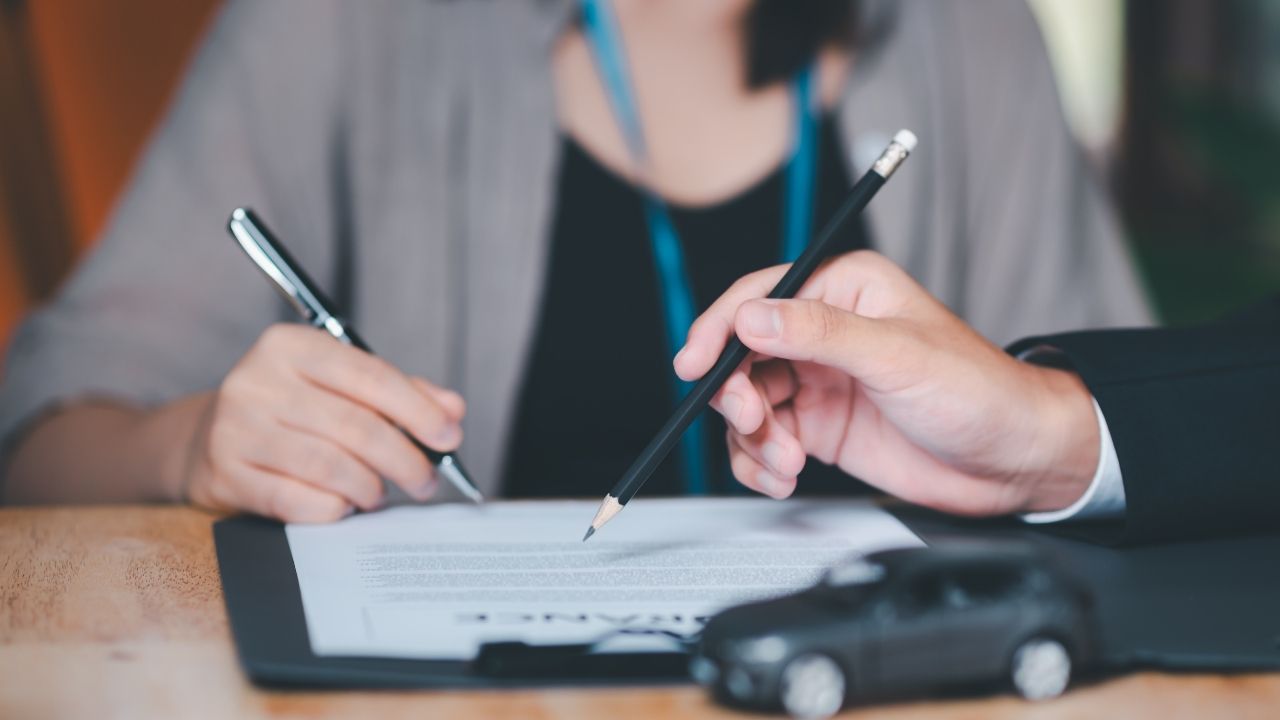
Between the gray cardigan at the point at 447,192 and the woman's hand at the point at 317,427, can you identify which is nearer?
the woman's hand at the point at 317,427

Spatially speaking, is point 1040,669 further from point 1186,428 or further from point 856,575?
point 1186,428

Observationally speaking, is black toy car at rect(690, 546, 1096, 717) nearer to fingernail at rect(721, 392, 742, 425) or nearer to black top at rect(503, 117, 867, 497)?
fingernail at rect(721, 392, 742, 425)

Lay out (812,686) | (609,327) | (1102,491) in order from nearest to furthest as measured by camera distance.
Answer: (812,686) < (1102,491) < (609,327)

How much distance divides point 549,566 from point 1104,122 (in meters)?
6.17

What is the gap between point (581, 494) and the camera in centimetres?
109

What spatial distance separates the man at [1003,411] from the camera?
2.05ft

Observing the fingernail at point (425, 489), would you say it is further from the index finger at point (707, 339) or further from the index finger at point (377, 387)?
the index finger at point (707, 339)

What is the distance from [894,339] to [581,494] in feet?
1.80

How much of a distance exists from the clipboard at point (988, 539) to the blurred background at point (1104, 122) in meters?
0.82

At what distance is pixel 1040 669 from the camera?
0.43 m

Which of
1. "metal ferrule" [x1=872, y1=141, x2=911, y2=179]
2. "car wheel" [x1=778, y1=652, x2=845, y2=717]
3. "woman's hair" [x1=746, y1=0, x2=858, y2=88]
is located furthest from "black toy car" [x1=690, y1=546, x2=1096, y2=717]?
"woman's hair" [x1=746, y1=0, x2=858, y2=88]

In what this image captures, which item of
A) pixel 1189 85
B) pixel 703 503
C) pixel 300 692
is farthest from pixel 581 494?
pixel 1189 85

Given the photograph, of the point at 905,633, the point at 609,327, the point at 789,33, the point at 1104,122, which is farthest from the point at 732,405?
the point at 1104,122

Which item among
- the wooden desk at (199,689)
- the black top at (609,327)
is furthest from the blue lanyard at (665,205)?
the wooden desk at (199,689)
